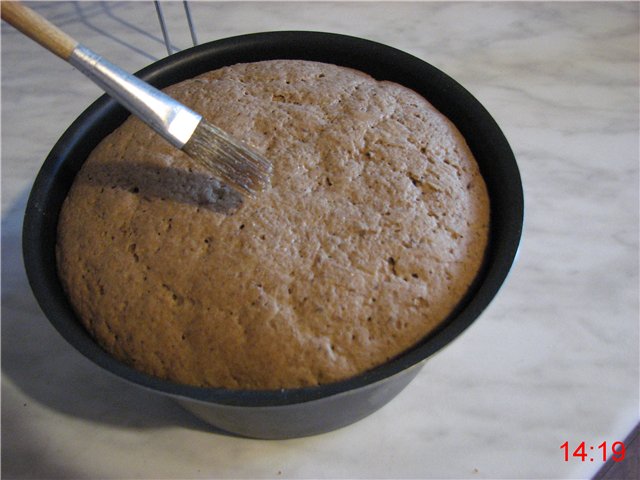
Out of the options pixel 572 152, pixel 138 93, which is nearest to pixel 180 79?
pixel 138 93

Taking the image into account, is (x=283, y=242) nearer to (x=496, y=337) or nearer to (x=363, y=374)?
(x=363, y=374)

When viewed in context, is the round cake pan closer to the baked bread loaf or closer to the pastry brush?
the baked bread loaf
